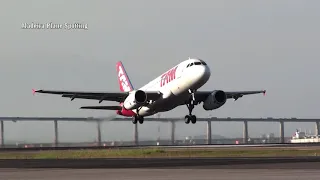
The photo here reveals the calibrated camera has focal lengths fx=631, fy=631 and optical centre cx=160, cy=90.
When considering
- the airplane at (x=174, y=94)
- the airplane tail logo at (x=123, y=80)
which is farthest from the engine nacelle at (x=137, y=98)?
the airplane tail logo at (x=123, y=80)

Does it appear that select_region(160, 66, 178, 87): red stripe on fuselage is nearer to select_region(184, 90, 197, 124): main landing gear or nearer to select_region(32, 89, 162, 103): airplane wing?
select_region(184, 90, 197, 124): main landing gear

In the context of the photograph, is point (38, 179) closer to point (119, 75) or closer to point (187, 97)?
point (187, 97)

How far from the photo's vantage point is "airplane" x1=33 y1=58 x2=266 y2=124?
6756 cm

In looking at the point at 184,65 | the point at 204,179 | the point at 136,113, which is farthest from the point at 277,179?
the point at 136,113

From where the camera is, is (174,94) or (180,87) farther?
(174,94)

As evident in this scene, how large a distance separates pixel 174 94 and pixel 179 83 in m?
2.29

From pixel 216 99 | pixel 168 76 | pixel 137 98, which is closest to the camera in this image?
pixel 168 76

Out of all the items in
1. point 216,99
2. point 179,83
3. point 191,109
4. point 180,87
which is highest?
point 179,83

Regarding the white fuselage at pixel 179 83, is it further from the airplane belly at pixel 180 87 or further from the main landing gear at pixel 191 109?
the main landing gear at pixel 191 109

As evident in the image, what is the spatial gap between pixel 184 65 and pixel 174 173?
3650 cm

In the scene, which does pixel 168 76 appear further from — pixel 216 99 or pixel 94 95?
pixel 94 95

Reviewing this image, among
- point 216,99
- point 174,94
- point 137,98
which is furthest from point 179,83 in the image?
point 137,98

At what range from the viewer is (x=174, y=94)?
70500mm

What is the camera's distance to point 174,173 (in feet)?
110
